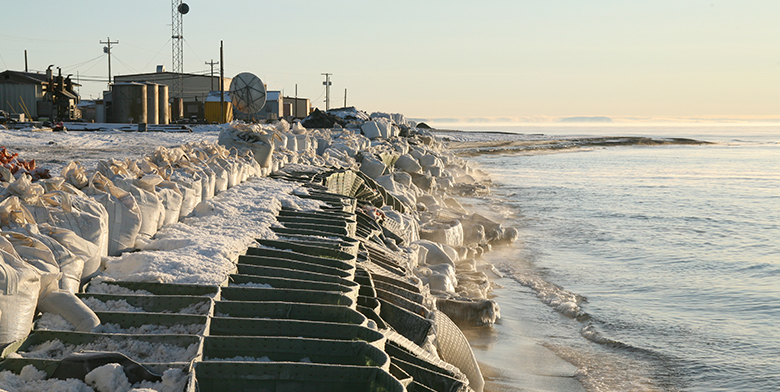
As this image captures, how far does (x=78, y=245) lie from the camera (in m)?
4.10

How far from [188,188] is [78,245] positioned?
2563mm

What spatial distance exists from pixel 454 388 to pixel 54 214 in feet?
9.35

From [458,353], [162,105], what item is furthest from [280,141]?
[162,105]

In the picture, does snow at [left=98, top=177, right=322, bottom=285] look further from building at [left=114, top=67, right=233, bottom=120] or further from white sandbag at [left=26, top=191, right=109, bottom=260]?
building at [left=114, top=67, right=233, bottom=120]

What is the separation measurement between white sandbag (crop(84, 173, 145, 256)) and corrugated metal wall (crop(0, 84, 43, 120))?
2987 cm

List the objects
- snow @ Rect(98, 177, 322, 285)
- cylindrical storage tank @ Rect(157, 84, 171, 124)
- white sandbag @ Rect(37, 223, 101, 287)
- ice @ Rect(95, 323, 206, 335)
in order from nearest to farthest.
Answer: ice @ Rect(95, 323, 206, 335) < white sandbag @ Rect(37, 223, 101, 287) < snow @ Rect(98, 177, 322, 285) < cylindrical storage tank @ Rect(157, 84, 171, 124)

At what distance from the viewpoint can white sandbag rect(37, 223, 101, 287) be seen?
13.1 ft

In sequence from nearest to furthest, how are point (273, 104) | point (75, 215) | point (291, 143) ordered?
point (75, 215) → point (291, 143) → point (273, 104)

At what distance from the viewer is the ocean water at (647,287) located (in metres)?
6.38

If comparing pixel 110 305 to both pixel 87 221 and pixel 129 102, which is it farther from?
pixel 129 102

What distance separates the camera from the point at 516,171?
32719 mm

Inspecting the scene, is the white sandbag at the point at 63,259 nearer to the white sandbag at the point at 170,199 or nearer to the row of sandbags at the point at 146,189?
the row of sandbags at the point at 146,189

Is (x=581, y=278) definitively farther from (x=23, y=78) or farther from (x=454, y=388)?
(x=23, y=78)

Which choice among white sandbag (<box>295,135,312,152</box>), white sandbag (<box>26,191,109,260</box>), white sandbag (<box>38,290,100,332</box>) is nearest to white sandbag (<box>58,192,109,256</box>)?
white sandbag (<box>26,191,109,260</box>)
